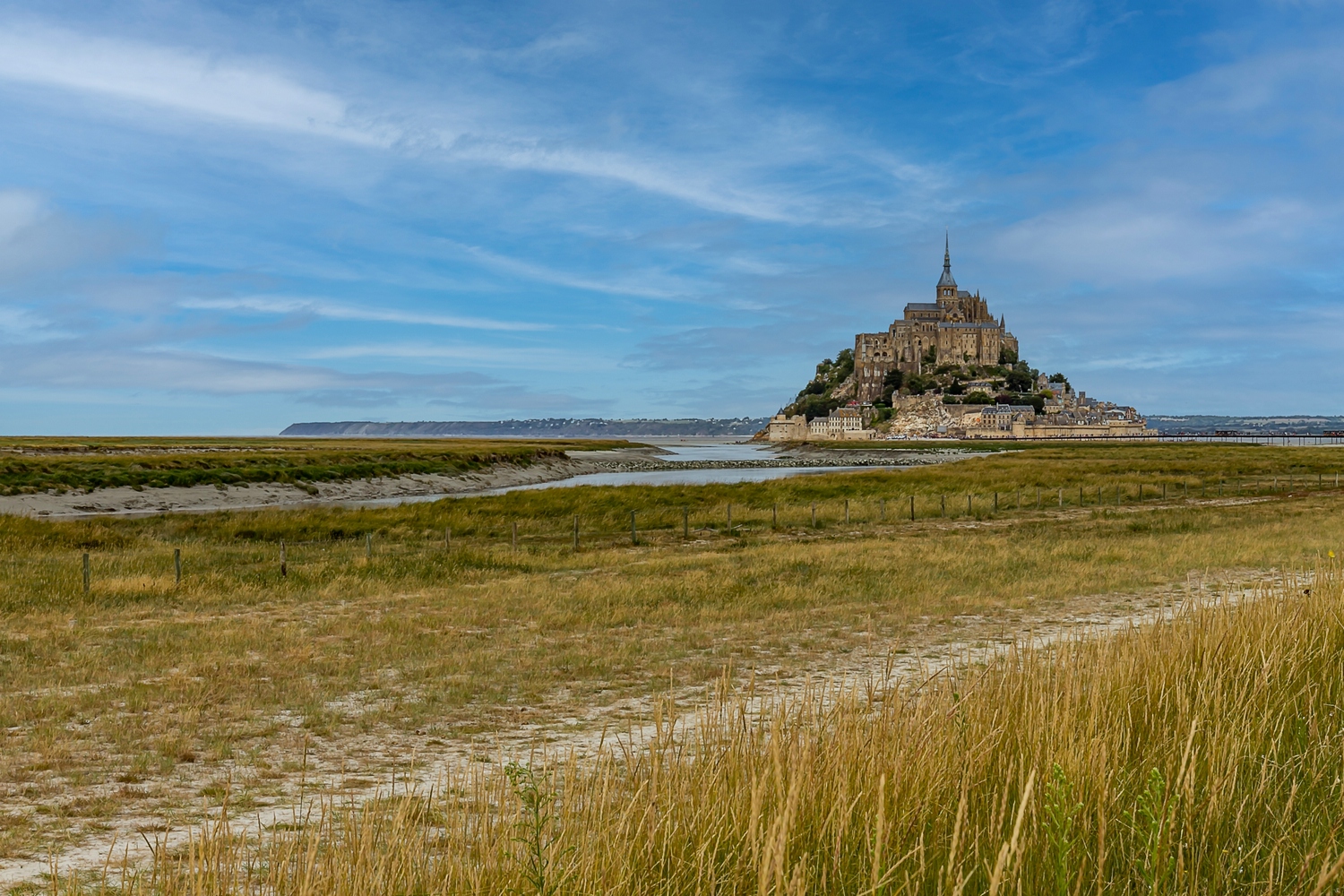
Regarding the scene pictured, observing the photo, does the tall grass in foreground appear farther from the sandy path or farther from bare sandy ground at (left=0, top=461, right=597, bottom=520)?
bare sandy ground at (left=0, top=461, right=597, bottom=520)

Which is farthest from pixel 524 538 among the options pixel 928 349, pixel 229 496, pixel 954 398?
pixel 928 349

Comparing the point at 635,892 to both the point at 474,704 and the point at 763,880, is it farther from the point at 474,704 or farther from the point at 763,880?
the point at 474,704

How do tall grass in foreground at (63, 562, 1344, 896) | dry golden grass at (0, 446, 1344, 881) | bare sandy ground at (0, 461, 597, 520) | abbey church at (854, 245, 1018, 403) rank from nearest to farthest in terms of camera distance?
tall grass in foreground at (63, 562, 1344, 896) < dry golden grass at (0, 446, 1344, 881) < bare sandy ground at (0, 461, 597, 520) < abbey church at (854, 245, 1018, 403)

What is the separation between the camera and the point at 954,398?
580ft

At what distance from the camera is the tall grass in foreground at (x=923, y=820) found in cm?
282

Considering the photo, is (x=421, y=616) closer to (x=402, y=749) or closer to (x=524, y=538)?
(x=402, y=749)

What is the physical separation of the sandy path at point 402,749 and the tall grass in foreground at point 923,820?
0.29 meters

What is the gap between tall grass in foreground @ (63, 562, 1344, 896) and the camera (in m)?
2.82

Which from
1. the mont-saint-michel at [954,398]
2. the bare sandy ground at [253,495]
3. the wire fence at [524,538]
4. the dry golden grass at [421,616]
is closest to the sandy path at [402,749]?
the dry golden grass at [421,616]

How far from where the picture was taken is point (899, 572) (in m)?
17.7

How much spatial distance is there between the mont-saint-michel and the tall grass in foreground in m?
164

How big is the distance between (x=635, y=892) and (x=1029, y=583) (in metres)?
14.7

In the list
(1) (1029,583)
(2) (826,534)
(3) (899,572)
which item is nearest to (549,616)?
(3) (899,572)

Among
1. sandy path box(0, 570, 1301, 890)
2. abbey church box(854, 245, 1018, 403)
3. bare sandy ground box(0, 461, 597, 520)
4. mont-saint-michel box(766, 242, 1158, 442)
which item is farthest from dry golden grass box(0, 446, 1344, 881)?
abbey church box(854, 245, 1018, 403)
